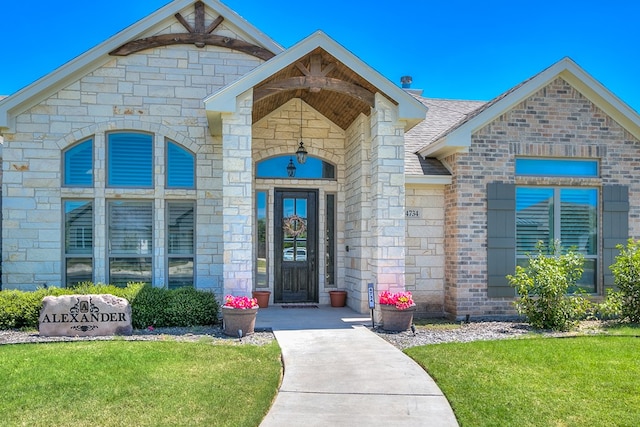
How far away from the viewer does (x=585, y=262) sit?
10266mm

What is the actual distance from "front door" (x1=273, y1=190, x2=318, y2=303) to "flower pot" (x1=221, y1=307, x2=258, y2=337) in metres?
3.28

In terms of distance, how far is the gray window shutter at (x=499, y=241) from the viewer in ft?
32.1

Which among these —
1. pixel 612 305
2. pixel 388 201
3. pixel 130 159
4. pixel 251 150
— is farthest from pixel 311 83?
pixel 612 305

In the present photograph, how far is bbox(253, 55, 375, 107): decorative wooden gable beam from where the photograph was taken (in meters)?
8.55

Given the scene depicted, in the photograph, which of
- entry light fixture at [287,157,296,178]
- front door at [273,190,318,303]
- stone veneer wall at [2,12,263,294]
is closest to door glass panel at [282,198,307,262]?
front door at [273,190,318,303]

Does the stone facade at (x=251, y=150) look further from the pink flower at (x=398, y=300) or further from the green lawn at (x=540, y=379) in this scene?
the green lawn at (x=540, y=379)

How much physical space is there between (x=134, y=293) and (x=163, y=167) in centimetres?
287

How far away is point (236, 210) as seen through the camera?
8.38 m

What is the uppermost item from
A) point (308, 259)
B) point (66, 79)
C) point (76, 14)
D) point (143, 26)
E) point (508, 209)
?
point (76, 14)

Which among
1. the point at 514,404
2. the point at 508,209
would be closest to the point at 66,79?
A: the point at 508,209

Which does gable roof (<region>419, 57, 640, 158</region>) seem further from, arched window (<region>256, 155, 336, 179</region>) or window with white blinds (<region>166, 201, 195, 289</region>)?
window with white blinds (<region>166, 201, 195, 289</region>)

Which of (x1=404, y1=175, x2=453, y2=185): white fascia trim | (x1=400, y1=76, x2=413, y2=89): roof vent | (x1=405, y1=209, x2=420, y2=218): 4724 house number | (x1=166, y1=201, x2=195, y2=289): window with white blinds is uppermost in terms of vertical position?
(x1=400, y1=76, x2=413, y2=89): roof vent

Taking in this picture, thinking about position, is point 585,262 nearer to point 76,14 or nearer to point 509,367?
point 509,367

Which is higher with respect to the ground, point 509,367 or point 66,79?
point 66,79
